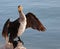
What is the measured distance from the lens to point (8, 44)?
Answer: 416 inches

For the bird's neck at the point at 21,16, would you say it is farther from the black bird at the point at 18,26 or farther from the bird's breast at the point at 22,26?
the bird's breast at the point at 22,26

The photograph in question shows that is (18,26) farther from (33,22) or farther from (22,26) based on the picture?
(33,22)

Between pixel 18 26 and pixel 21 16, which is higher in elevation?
pixel 21 16

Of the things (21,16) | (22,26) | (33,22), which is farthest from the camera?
(33,22)

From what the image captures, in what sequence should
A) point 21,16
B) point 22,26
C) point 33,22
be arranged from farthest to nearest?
1. point 33,22
2. point 22,26
3. point 21,16

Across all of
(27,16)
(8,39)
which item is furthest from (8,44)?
(27,16)

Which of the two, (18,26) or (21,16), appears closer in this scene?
(21,16)

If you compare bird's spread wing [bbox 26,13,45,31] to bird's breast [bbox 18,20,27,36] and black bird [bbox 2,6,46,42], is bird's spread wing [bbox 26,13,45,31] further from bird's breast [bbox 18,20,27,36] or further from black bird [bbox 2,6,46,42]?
bird's breast [bbox 18,20,27,36]

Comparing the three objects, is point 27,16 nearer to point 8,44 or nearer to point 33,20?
point 33,20

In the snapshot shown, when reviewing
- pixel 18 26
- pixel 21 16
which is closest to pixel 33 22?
pixel 18 26

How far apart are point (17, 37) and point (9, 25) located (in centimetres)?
38

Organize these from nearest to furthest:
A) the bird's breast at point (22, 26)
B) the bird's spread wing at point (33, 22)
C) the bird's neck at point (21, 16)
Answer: the bird's neck at point (21, 16), the bird's breast at point (22, 26), the bird's spread wing at point (33, 22)

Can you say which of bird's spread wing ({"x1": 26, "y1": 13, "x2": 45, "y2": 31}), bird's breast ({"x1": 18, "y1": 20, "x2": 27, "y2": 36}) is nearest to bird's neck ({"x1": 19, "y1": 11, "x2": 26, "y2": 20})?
bird's breast ({"x1": 18, "y1": 20, "x2": 27, "y2": 36})

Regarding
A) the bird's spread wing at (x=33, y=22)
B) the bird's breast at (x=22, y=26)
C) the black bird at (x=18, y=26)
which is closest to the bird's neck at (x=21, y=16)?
the black bird at (x=18, y=26)
